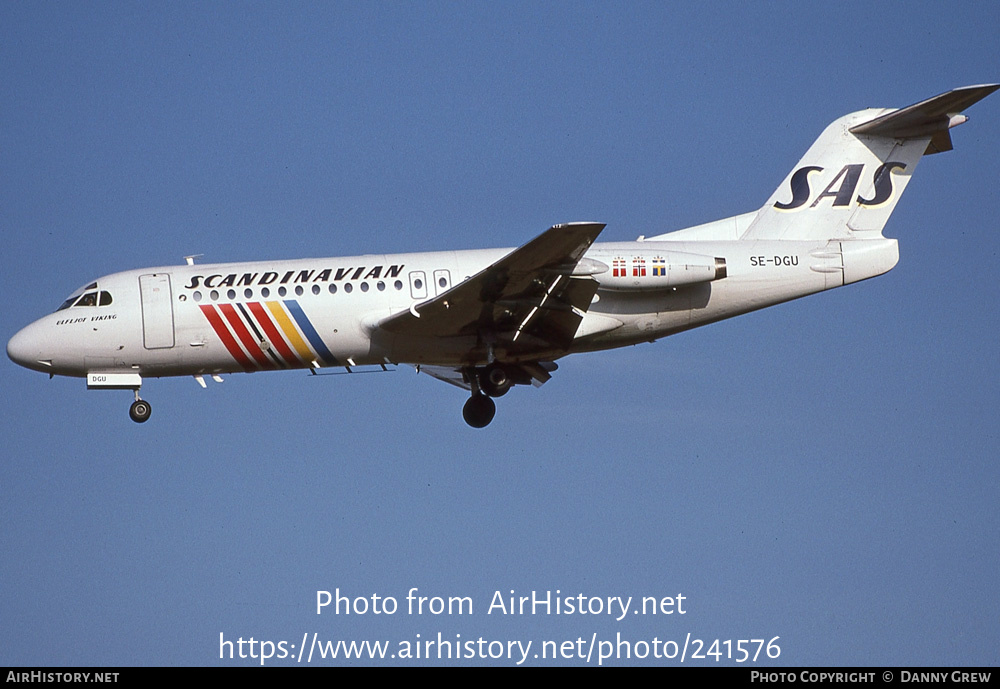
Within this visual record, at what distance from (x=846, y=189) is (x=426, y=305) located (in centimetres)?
1003

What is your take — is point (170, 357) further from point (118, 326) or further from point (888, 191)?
point (888, 191)

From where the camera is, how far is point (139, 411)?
28625 mm

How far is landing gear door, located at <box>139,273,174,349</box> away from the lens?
2809 cm

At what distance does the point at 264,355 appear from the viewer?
2839 centimetres

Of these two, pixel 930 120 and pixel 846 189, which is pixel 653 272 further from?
pixel 930 120

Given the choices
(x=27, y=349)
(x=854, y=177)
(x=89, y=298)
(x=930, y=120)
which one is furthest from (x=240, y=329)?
(x=930, y=120)

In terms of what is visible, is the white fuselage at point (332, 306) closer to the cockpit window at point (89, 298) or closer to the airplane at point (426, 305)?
the airplane at point (426, 305)

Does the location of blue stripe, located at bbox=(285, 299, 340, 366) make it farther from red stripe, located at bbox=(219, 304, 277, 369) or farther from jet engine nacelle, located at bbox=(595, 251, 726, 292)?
jet engine nacelle, located at bbox=(595, 251, 726, 292)

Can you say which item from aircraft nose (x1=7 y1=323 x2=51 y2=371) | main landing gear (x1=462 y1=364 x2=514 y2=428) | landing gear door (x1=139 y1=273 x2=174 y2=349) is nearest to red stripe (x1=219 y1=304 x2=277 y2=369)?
landing gear door (x1=139 y1=273 x2=174 y2=349)

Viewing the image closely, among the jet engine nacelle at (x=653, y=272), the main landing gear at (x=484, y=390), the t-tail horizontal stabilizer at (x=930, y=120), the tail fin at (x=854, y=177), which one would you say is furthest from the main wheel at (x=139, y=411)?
the t-tail horizontal stabilizer at (x=930, y=120)

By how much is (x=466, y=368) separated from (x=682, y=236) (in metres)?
5.70

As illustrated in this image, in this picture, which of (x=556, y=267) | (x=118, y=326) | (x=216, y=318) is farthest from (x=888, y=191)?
(x=118, y=326)

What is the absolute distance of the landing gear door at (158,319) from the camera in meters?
28.1
